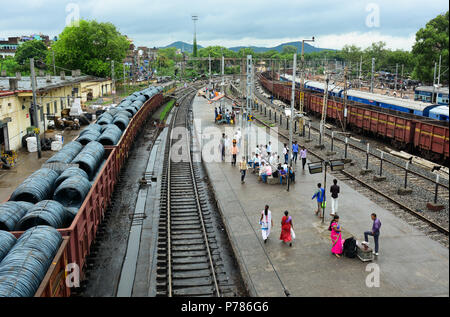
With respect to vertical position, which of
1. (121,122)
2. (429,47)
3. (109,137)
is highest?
(429,47)

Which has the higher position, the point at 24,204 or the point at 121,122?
the point at 121,122

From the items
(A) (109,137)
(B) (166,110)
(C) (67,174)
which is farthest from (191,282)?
(B) (166,110)

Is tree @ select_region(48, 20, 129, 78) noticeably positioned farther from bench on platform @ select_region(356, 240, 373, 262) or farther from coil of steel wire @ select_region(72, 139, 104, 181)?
bench on platform @ select_region(356, 240, 373, 262)

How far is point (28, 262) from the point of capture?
8398 millimetres

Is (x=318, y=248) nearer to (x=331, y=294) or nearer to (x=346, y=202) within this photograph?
(x=331, y=294)

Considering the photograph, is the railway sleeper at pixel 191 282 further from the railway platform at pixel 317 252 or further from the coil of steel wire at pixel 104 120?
the coil of steel wire at pixel 104 120

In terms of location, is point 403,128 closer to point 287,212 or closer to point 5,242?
point 287,212

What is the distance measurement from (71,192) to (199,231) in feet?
15.2

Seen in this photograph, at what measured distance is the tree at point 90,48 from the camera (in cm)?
7038

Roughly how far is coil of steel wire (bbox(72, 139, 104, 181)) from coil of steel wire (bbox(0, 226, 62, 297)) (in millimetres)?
6633

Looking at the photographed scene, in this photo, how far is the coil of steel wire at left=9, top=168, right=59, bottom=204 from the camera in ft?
42.3

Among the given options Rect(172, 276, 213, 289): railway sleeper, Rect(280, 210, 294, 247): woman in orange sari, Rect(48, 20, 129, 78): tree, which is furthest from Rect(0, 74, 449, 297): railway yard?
Rect(48, 20, 129, 78): tree

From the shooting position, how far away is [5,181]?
20734 millimetres

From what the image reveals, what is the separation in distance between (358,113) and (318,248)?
22447 mm
